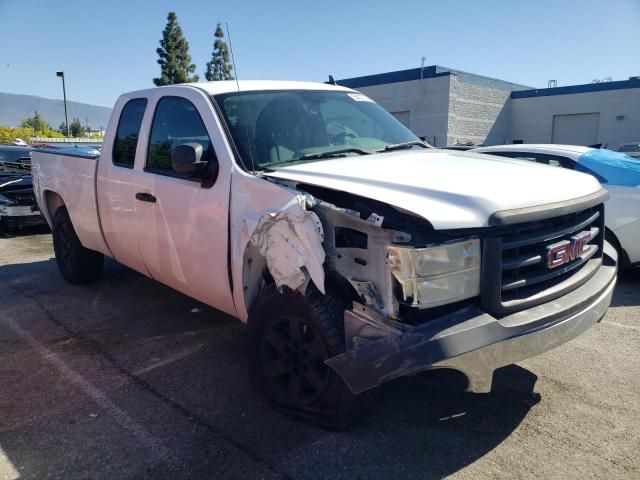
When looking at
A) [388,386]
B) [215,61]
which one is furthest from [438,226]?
[215,61]

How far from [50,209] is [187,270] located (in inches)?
142

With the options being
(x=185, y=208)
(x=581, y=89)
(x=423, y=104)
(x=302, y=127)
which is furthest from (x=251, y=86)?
(x=581, y=89)

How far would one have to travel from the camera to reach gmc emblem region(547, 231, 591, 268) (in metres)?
2.76

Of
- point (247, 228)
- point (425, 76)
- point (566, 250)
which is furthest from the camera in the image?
point (425, 76)

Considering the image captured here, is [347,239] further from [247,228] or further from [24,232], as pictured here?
[24,232]

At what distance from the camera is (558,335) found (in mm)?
2680

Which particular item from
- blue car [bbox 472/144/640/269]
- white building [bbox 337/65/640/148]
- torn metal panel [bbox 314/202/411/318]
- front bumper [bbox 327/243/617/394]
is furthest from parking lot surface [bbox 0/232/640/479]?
white building [bbox 337/65/640/148]

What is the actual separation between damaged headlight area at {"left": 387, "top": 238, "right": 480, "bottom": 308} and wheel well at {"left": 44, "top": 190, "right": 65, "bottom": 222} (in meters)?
5.04

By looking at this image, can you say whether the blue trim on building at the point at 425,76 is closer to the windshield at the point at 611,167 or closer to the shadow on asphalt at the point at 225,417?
the windshield at the point at 611,167

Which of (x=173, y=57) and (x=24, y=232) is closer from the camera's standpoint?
(x=24, y=232)

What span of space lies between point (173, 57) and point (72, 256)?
45839 mm

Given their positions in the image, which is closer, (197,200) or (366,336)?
(366,336)

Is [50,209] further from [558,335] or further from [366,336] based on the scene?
[558,335]

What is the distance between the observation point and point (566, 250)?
2.87m
